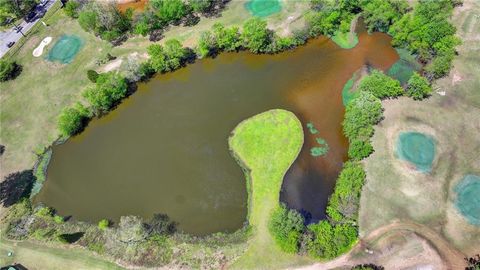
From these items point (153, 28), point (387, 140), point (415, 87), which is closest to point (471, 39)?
point (415, 87)

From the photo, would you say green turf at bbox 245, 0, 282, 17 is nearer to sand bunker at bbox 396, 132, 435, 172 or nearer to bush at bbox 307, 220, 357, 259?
sand bunker at bbox 396, 132, 435, 172

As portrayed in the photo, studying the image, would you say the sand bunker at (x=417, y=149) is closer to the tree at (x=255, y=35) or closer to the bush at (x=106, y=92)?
the tree at (x=255, y=35)

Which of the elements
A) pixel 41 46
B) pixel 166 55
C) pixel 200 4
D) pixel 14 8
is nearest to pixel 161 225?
pixel 166 55

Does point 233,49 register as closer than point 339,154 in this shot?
No

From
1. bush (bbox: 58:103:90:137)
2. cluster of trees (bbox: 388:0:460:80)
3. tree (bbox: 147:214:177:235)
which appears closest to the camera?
tree (bbox: 147:214:177:235)

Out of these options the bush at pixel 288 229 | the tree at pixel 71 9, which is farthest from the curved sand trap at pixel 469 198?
the tree at pixel 71 9

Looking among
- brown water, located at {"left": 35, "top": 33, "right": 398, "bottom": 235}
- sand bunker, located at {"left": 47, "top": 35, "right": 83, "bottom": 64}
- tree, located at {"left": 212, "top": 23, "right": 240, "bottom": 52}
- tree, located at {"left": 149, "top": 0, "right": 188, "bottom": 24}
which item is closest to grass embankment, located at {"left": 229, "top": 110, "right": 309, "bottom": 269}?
brown water, located at {"left": 35, "top": 33, "right": 398, "bottom": 235}

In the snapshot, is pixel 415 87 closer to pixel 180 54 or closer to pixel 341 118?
pixel 341 118
